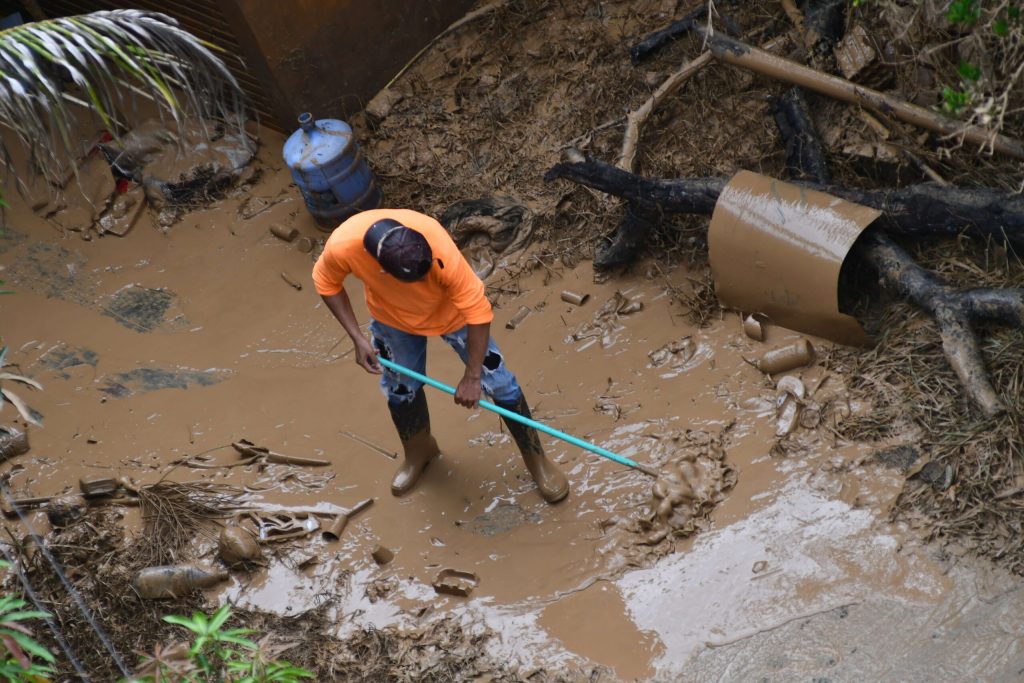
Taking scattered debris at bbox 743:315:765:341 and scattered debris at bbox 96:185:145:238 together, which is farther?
scattered debris at bbox 96:185:145:238

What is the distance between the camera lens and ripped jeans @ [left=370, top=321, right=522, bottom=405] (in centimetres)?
460

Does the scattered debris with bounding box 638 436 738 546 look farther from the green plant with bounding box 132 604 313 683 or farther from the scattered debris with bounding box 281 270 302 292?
the scattered debris with bounding box 281 270 302 292

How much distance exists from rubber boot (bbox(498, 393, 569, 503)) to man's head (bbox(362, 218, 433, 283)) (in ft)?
3.23

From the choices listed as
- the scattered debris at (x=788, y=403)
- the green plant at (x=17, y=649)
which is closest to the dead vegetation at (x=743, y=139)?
the scattered debris at (x=788, y=403)

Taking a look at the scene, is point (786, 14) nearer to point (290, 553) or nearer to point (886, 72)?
point (886, 72)

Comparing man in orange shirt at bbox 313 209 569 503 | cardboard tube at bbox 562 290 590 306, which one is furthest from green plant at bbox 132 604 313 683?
cardboard tube at bbox 562 290 590 306

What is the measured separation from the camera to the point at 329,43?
281 inches

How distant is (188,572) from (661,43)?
4.33 metres

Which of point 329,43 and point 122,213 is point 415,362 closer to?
point 329,43

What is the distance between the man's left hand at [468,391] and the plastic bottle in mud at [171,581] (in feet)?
5.05

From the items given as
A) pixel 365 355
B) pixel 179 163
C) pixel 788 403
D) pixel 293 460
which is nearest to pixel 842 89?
pixel 788 403

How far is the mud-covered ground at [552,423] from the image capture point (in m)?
4.00

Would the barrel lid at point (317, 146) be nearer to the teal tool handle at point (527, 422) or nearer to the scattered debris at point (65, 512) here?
the teal tool handle at point (527, 422)

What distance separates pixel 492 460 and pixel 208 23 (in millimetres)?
3963
